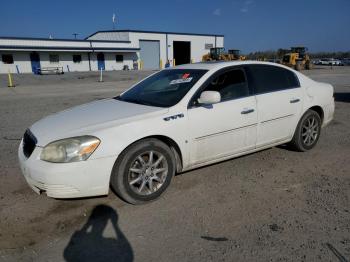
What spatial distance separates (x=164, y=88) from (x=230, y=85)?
3.03 feet

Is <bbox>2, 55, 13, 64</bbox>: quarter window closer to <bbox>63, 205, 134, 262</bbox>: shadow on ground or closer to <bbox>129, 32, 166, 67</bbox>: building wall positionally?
<bbox>129, 32, 166, 67</bbox>: building wall

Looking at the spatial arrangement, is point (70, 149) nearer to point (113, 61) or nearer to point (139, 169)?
point (139, 169)

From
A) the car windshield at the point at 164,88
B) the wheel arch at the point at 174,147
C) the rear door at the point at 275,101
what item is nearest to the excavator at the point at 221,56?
the rear door at the point at 275,101

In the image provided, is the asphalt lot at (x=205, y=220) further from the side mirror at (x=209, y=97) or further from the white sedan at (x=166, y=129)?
the side mirror at (x=209, y=97)

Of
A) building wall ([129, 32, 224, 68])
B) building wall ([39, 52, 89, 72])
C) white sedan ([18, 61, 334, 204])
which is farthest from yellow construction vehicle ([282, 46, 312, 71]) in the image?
white sedan ([18, 61, 334, 204])

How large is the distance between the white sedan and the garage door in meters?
48.2

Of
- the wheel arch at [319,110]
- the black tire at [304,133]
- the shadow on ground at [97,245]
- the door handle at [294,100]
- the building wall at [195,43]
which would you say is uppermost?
the building wall at [195,43]

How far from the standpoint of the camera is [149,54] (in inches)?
2047

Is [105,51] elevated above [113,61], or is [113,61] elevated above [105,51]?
[105,51]

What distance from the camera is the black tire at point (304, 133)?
500 cm

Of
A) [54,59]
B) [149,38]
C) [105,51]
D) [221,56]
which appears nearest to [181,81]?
[221,56]

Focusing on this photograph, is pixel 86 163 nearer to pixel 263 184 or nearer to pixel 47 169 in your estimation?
pixel 47 169

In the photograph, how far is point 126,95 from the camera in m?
4.73

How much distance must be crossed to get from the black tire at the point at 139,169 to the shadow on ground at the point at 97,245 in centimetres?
33
